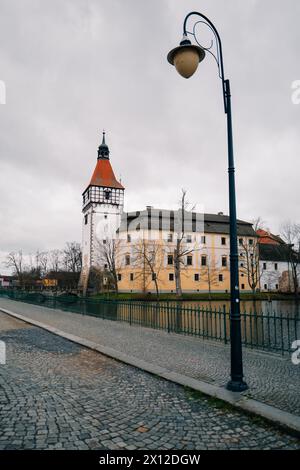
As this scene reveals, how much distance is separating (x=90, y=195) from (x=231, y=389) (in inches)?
2333

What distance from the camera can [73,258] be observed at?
82.2 meters

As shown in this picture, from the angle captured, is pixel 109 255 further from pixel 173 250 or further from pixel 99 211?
pixel 99 211

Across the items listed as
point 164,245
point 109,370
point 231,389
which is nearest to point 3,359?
point 109,370

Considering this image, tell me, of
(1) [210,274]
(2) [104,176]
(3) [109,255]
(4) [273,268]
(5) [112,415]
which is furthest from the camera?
(4) [273,268]

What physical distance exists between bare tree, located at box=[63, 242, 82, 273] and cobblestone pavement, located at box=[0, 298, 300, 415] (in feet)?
229

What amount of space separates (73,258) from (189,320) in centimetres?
6978

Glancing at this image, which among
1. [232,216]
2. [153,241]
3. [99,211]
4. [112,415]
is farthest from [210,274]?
[112,415]

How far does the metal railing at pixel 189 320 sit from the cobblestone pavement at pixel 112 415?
12.2ft

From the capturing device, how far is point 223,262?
201 feet

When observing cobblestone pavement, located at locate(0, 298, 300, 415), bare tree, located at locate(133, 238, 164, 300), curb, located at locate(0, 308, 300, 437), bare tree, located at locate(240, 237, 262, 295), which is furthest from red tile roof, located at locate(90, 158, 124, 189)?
curb, located at locate(0, 308, 300, 437)

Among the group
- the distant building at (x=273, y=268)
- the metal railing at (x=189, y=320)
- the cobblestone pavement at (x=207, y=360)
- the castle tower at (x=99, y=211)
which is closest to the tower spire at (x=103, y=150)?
the castle tower at (x=99, y=211)

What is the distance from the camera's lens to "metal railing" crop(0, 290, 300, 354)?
8.82 meters

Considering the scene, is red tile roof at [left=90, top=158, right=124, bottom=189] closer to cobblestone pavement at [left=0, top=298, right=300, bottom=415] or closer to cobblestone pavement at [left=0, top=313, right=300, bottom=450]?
cobblestone pavement at [left=0, top=298, right=300, bottom=415]

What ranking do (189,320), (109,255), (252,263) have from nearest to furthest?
(189,320), (252,263), (109,255)
